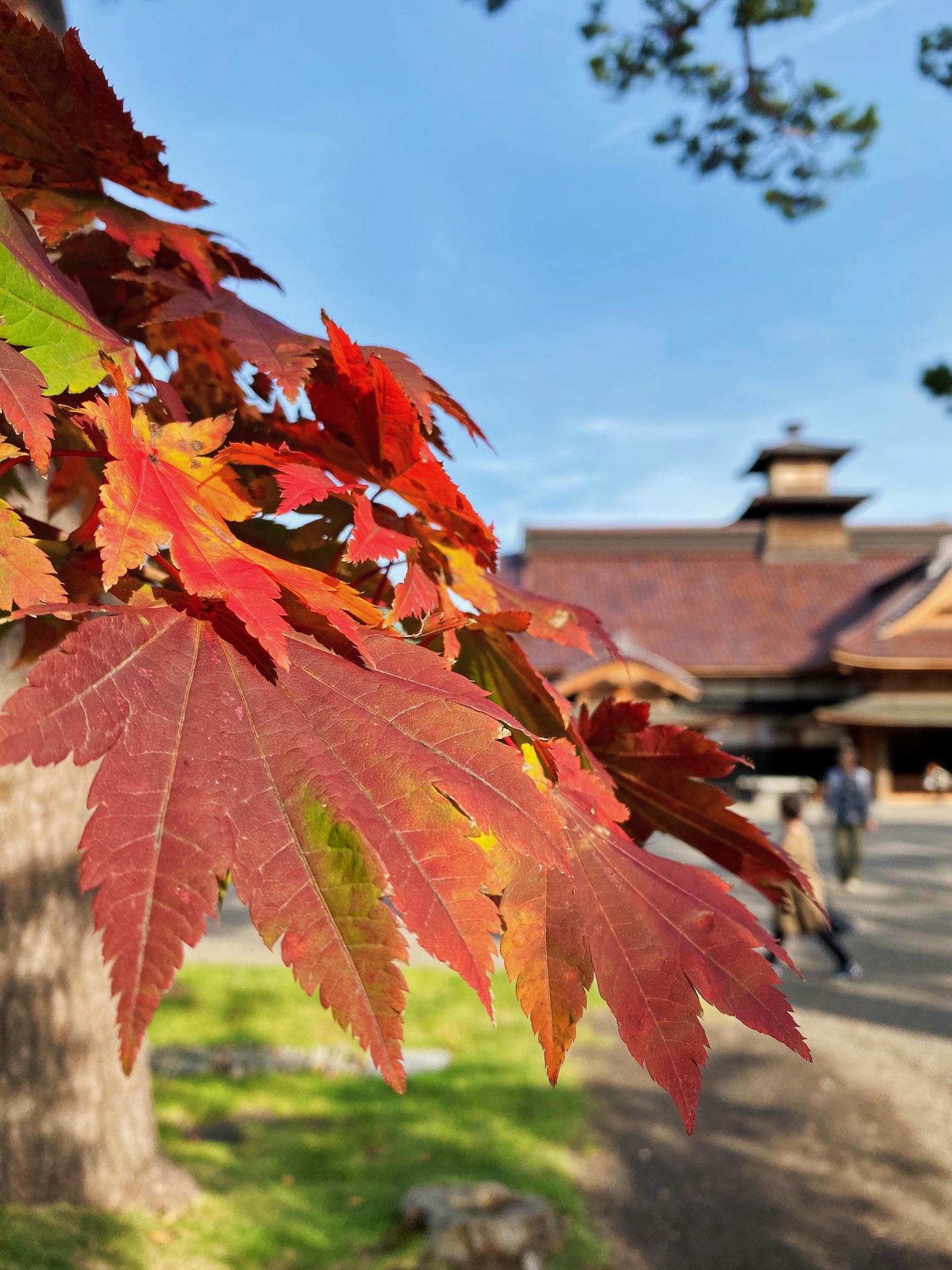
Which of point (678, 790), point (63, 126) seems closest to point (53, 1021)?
point (678, 790)

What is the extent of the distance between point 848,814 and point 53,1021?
5.92 meters

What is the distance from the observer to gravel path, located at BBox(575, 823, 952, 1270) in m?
2.52

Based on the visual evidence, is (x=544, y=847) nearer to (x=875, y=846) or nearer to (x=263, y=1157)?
(x=263, y=1157)

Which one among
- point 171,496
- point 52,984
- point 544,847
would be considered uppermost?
point 171,496

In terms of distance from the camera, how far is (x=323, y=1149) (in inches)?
119

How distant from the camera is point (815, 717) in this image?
14.0 m

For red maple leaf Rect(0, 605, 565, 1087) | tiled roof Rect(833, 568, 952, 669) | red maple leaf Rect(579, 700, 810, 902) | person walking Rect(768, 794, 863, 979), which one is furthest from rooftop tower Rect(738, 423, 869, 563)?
red maple leaf Rect(0, 605, 565, 1087)

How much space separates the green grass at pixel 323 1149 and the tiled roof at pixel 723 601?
9609mm

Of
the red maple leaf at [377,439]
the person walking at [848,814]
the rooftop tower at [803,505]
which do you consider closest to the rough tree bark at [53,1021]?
the red maple leaf at [377,439]

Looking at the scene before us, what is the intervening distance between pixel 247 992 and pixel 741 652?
11.9m

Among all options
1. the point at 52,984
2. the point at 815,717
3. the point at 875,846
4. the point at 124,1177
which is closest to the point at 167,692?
the point at 52,984

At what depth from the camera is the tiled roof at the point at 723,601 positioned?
583 inches

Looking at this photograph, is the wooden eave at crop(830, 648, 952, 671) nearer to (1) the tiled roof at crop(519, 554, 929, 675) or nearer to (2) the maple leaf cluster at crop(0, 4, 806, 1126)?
(1) the tiled roof at crop(519, 554, 929, 675)

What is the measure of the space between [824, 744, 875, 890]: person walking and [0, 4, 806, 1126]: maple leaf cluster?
20.8ft
